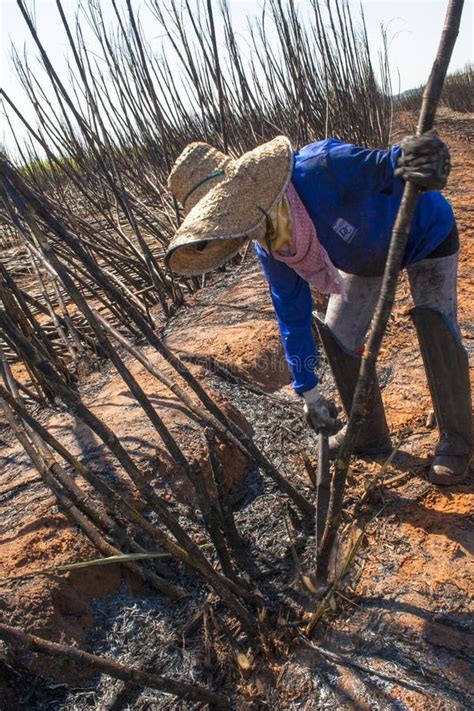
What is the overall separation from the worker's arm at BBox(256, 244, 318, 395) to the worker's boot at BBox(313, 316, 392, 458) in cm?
15

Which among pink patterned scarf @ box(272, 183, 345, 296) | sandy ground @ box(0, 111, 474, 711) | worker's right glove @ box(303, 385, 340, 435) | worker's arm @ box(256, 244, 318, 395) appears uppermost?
pink patterned scarf @ box(272, 183, 345, 296)

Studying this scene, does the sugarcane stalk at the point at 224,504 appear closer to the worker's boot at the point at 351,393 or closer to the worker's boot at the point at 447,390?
the worker's boot at the point at 351,393

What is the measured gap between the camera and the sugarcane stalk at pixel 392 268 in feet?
3.08

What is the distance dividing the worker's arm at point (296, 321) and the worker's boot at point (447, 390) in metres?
0.34

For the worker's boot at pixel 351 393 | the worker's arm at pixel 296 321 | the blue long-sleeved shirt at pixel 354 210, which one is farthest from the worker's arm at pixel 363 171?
the worker's boot at pixel 351 393

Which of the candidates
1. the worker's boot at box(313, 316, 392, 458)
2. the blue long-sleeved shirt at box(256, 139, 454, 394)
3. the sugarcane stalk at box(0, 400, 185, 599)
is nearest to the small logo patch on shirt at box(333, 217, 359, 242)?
the blue long-sleeved shirt at box(256, 139, 454, 394)

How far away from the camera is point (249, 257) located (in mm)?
4809

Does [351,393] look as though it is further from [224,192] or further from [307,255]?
[224,192]

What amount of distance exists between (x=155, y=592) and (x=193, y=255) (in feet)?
3.24

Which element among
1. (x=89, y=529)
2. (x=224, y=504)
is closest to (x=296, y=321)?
(x=224, y=504)

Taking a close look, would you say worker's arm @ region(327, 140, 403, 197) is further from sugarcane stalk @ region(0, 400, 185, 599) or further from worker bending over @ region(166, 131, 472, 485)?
sugarcane stalk @ region(0, 400, 185, 599)

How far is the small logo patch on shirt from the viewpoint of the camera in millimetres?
1615

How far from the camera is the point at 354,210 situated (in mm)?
1595

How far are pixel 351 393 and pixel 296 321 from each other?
387 mm
